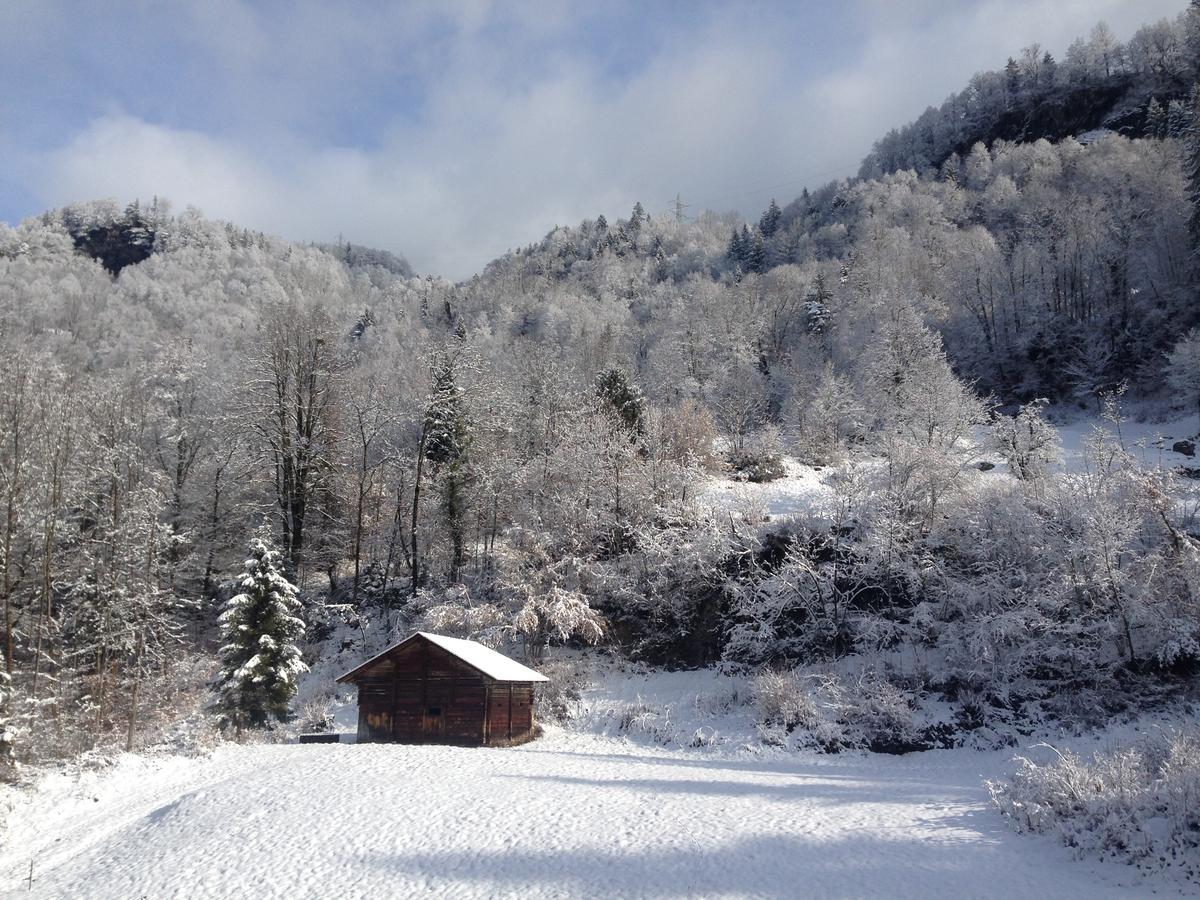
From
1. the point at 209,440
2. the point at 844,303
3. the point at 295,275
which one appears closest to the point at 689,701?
the point at 209,440

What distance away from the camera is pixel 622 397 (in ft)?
144

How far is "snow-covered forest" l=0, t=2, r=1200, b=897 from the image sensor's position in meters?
24.1

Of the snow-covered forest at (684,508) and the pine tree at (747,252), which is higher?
the pine tree at (747,252)

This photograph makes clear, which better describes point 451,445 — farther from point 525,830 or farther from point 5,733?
point 525,830

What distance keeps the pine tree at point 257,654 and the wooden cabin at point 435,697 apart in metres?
2.17

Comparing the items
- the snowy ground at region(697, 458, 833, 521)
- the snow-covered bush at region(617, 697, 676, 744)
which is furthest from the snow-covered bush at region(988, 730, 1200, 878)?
the snowy ground at region(697, 458, 833, 521)

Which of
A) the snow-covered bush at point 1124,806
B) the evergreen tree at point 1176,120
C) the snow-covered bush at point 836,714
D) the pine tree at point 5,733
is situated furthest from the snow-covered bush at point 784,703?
the evergreen tree at point 1176,120

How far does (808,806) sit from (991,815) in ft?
12.0

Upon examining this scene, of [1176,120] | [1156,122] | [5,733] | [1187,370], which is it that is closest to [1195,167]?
[1187,370]

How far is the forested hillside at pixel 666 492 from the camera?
2434cm

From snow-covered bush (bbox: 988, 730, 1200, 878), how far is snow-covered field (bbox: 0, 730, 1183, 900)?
0.42 m

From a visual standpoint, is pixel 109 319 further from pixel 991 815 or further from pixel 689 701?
pixel 991 815

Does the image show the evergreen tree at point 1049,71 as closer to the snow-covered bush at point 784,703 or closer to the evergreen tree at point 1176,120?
the evergreen tree at point 1176,120

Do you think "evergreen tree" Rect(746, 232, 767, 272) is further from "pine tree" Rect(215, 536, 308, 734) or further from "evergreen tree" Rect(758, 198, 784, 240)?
"pine tree" Rect(215, 536, 308, 734)
